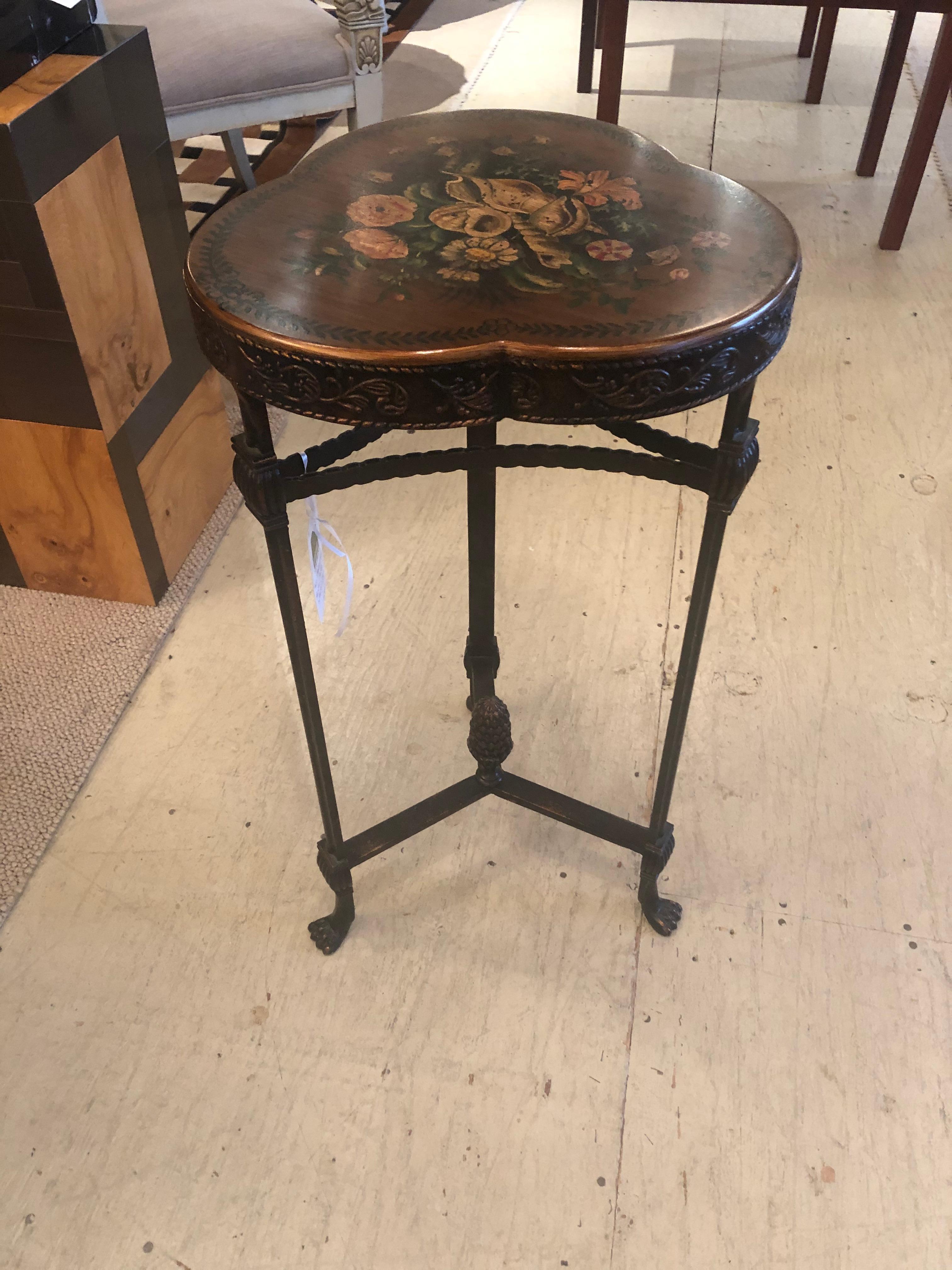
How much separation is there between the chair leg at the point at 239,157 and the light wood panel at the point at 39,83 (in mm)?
996

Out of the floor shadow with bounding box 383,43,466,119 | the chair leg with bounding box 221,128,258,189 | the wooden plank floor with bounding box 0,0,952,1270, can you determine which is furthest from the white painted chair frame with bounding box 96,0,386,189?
the floor shadow with bounding box 383,43,466,119

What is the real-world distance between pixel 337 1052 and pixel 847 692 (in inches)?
31.1

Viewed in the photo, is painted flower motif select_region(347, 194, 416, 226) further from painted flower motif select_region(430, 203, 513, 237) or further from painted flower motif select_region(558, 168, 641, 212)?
painted flower motif select_region(558, 168, 641, 212)

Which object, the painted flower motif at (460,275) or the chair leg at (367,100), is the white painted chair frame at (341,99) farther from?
the painted flower motif at (460,275)

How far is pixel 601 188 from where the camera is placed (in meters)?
0.84

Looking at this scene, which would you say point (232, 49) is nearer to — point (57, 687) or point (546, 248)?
point (57, 687)

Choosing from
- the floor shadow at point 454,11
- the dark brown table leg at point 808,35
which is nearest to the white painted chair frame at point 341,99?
the floor shadow at point 454,11

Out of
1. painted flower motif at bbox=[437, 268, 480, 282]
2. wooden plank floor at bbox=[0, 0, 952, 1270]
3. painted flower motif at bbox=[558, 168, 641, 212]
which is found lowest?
wooden plank floor at bbox=[0, 0, 952, 1270]

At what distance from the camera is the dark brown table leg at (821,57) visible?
8.75ft

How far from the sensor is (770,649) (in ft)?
4.74

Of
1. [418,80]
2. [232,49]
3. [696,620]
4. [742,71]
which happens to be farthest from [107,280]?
[742,71]

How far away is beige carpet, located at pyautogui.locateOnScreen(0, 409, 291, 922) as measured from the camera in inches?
49.3

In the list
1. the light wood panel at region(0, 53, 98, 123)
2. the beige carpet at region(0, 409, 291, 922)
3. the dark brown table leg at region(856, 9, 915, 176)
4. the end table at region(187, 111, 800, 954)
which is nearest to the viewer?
the end table at region(187, 111, 800, 954)

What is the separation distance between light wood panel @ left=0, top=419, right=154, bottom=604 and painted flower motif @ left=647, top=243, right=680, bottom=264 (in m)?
0.83
